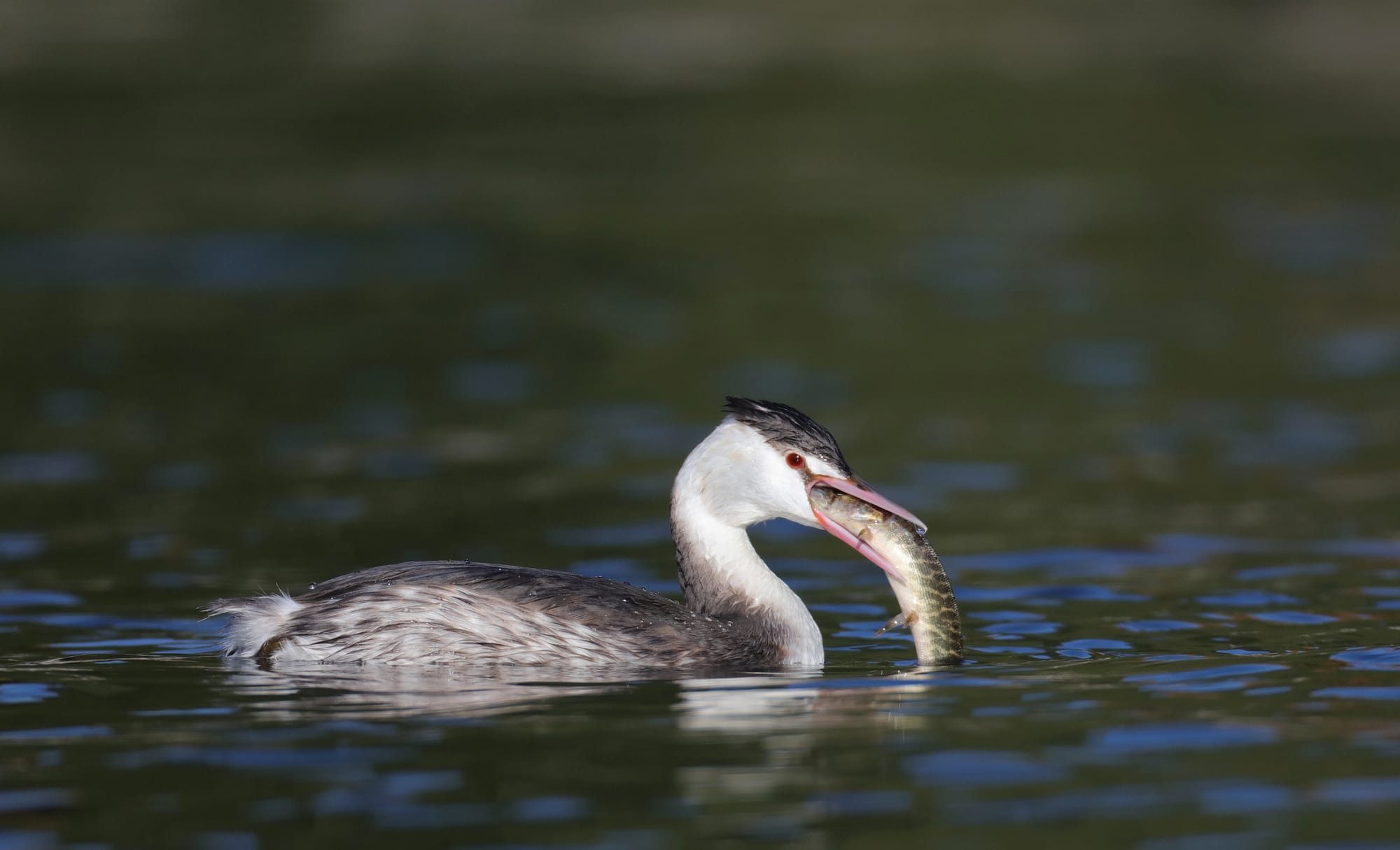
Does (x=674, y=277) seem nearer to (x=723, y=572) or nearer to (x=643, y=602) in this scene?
(x=723, y=572)

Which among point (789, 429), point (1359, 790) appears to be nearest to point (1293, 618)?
point (789, 429)

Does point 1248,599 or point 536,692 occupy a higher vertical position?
point 1248,599

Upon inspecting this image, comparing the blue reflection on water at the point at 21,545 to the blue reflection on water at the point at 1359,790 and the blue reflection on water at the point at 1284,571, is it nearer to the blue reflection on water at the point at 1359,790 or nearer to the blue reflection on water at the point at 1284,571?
the blue reflection on water at the point at 1284,571

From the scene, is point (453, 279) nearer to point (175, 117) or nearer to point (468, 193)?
point (468, 193)

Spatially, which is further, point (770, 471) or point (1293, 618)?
point (1293, 618)

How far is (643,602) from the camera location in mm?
10414

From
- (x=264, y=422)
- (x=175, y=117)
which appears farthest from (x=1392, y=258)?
(x=175, y=117)

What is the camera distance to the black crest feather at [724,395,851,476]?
10.5 m

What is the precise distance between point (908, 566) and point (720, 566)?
3.26ft

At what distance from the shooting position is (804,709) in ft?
30.5

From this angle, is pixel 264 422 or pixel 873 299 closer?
pixel 264 422

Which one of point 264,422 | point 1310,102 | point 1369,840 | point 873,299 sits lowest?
point 1369,840

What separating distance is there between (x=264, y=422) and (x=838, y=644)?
26.8 feet

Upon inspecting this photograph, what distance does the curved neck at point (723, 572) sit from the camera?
419 inches
